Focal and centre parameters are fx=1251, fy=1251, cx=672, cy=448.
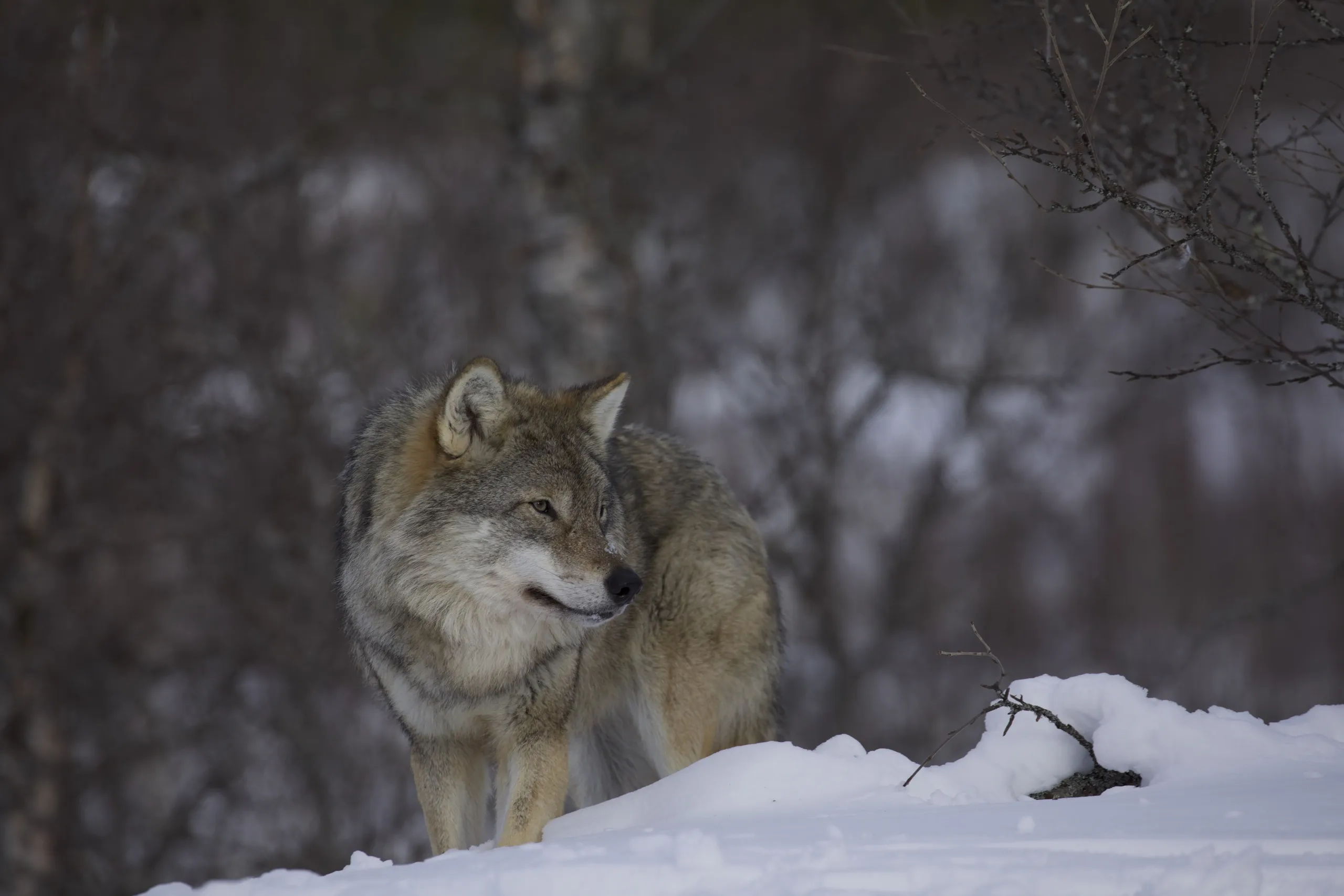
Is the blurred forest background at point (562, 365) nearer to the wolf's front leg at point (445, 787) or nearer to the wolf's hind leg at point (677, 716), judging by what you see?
the wolf's hind leg at point (677, 716)

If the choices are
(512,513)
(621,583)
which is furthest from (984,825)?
(512,513)

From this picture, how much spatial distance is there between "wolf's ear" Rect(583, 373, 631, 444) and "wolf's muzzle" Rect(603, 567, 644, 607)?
2.72ft

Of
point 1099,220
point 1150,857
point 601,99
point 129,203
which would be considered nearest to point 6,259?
point 129,203

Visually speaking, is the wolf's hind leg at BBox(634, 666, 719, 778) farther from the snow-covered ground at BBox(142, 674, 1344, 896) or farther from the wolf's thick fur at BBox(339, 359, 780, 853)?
the snow-covered ground at BBox(142, 674, 1344, 896)

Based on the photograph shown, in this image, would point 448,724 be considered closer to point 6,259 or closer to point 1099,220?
point 6,259

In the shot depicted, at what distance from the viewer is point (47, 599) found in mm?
9719

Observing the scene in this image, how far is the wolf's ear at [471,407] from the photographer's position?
4.88m

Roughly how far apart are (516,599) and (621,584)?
1.53 feet

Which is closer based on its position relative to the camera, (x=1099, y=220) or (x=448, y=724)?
(x=448, y=724)

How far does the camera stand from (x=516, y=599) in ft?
16.0

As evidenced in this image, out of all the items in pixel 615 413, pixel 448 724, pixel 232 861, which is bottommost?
pixel 232 861

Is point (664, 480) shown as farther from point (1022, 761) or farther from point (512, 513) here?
point (1022, 761)

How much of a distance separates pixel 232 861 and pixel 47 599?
2649 mm

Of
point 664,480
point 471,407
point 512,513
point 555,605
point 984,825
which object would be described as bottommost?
point 984,825
